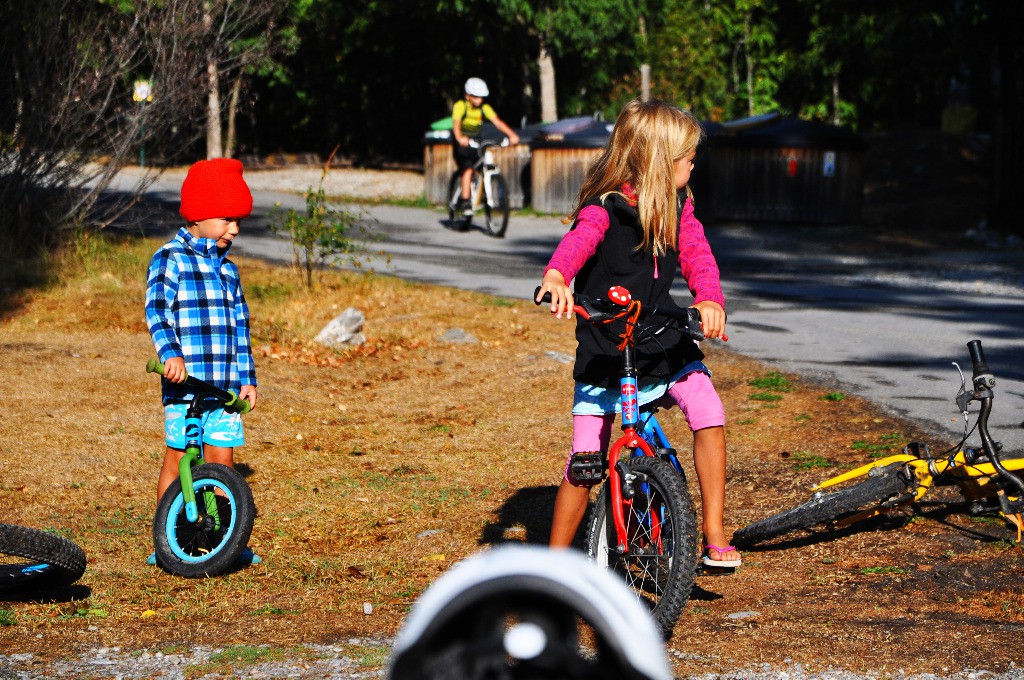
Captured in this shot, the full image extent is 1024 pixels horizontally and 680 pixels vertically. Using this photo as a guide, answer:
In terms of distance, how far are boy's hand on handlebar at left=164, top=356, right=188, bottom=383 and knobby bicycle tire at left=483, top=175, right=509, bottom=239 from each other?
12.8 meters

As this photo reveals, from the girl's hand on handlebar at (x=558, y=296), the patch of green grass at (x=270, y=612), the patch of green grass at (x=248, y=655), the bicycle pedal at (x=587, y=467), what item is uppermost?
the girl's hand on handlebar at (x=558, y=296)

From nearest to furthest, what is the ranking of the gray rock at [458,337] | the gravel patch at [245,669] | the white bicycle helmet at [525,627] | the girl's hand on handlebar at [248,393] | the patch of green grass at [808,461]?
the white bicycle helmet at [525,627], the gravel patch at [245,669], the girl's hand on handlebar at [248,393], the patch of green grass at [808,461], the gray rock at [458,337]

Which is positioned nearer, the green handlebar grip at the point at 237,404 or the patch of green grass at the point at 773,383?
the green handlebar grip at the point at 237,404

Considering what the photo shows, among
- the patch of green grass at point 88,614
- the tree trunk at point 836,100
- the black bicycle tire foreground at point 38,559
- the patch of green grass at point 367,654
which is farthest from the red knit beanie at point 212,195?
the tree trunk at point 836,100

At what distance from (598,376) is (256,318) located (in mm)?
7044

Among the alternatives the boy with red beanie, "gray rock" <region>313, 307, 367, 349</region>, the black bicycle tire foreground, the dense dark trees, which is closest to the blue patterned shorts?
the boy with red beanie

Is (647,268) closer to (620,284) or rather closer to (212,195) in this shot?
(620,284)

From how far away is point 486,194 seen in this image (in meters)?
17.9

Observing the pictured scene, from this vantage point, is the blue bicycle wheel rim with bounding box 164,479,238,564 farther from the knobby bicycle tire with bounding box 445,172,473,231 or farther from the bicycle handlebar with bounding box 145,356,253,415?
the knobby bicycle tire with bounding box 445,172,473,231

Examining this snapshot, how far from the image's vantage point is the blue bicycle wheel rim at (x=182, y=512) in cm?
518

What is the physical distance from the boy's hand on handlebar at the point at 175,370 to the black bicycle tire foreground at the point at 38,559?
74 centimetres

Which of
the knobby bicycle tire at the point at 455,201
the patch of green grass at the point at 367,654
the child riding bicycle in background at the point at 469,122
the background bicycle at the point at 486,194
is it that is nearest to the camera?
the patch of green grass at the point at 367,654

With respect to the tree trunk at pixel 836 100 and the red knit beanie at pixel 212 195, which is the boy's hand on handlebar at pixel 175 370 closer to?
the red knit beanie at pixel 212 195

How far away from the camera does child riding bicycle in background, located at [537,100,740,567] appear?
14.1 ft
